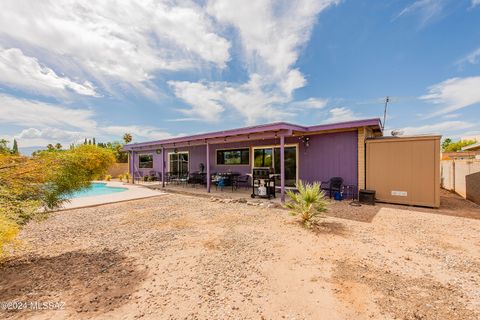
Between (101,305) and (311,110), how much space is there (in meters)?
18.5

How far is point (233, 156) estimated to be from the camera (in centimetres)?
1080

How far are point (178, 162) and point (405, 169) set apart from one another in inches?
476

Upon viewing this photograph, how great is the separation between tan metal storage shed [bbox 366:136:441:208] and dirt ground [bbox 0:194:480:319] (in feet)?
4.20

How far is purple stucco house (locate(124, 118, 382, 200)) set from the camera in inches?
273

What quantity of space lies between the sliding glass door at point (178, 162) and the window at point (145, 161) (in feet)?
8.85

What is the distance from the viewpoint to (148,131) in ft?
89.2

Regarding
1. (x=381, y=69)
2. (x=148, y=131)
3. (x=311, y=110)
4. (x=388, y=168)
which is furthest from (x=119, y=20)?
(x=148, y=131)

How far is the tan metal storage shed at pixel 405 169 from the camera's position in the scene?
5941 mm

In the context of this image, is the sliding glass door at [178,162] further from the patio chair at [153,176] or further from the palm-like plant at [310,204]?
the palm-like plant at [310,204]

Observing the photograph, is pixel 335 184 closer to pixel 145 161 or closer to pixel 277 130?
pixel 277 130

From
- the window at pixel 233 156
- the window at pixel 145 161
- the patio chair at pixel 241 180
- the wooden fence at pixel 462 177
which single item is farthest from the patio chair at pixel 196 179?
the wooden fence at pixel 462 177

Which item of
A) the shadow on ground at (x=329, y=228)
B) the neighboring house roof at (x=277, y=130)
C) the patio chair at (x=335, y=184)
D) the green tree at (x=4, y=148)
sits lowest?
the shadow on ground at (x=329, y=228)

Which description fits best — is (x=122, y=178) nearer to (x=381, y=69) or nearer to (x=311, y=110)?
(x=311, y=110)

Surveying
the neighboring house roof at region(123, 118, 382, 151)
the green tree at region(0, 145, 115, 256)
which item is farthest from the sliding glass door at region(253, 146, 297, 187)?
the green tree at region(0, 145, 115, 256)
